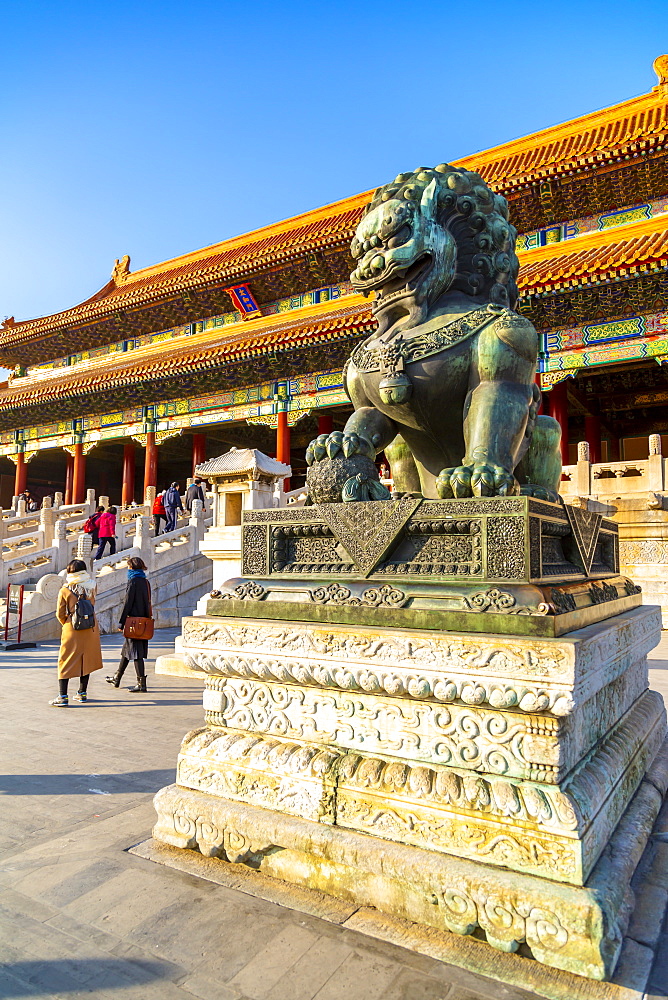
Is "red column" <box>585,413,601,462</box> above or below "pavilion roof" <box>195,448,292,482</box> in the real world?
above

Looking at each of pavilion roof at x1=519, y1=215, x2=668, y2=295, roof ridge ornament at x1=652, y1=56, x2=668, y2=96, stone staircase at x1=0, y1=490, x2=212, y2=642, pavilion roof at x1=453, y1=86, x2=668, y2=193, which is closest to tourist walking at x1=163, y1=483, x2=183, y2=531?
stone staircase at x1=0, y1=490, x2=212, y2=642

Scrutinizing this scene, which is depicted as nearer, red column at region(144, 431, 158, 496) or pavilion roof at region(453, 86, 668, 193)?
pavilion roof at region(453, 86, 668, 193)

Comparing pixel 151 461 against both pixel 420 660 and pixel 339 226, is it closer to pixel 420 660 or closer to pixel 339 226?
pixel 339 226

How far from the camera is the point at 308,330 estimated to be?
13422mm

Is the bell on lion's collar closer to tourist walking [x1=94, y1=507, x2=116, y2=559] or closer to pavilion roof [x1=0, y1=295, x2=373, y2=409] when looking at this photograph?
tourist walking [x1=94, y1=507, x2=116, y2=559]

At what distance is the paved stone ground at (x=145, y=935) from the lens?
1497 mm

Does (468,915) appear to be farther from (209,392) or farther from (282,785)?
(209,392)

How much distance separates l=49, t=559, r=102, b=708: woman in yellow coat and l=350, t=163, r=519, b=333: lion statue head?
3832 millimetres

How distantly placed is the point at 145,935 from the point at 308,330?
41.7 ft

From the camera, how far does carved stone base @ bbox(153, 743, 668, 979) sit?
1.50 meters

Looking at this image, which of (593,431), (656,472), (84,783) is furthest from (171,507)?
(593,431)

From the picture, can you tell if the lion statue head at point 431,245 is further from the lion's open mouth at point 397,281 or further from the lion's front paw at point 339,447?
the lion's front paw at point 339,447

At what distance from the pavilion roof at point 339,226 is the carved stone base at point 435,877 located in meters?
10.4

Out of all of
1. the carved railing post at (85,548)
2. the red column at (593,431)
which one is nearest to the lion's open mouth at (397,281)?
the carved railing post at (85,548)
